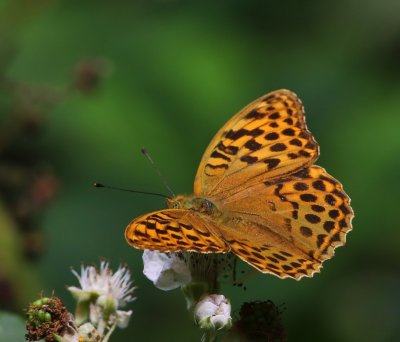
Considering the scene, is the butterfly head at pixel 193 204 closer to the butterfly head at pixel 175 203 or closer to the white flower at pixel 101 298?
the butterfly head at pixel 175 203

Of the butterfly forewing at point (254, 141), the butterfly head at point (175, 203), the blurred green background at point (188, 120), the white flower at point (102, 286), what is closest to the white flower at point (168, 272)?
the white flower at point (102, 286)

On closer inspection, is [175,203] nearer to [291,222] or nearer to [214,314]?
[291,222]

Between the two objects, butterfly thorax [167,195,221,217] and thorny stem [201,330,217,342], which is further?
butterfly thorax [167,195,221,217]

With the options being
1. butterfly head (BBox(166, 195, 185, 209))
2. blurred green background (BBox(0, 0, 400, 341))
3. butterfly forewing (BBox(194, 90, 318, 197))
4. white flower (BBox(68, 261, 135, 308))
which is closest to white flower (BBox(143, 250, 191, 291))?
white flower (BBox(68, 261, 135, 308))

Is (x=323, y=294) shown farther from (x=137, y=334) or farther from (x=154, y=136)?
(x=154, y=136)

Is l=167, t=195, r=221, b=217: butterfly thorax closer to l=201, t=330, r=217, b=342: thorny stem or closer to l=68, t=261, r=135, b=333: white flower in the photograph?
l=68, t=261, r=135, b=333: white flower

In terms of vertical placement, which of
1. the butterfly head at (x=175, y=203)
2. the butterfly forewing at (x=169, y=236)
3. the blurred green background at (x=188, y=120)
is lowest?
the blurred green background at (x=188, y=120)

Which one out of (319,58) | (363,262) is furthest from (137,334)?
(319,58)
